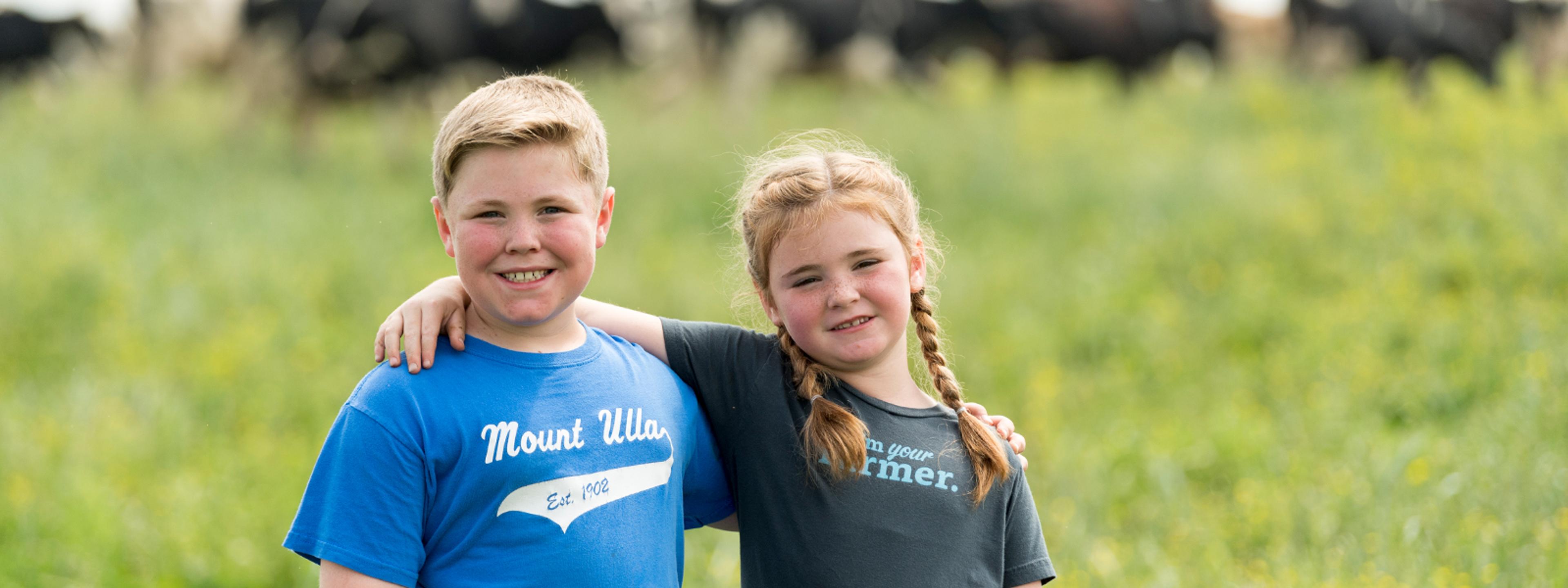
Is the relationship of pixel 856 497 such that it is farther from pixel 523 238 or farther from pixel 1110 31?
pixel 1110 31

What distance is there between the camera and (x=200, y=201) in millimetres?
8727

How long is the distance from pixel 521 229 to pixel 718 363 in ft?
1.56

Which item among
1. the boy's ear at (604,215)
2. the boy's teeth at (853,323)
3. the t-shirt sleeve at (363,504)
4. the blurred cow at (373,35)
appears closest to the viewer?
the t-shirt sleeve at (363,504)

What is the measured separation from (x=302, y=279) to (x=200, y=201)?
2369 mm

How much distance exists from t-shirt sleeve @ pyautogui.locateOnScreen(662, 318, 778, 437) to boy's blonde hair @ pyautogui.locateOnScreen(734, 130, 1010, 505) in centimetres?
7

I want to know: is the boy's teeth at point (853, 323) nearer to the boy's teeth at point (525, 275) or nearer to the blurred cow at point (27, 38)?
the boy's teeth at point (525, 275)

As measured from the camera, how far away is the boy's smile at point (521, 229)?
1635mm

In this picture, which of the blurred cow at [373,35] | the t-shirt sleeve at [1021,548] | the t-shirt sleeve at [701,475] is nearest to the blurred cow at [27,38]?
the blurred cow at [373,35]

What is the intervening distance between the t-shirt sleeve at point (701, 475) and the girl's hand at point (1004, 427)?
443 millimetres

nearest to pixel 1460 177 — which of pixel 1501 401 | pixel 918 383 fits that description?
pixel 1501 401

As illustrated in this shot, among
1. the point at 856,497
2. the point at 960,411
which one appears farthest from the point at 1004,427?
the point at 856,497

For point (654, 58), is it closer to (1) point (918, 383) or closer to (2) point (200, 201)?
(2) point (200, 201)

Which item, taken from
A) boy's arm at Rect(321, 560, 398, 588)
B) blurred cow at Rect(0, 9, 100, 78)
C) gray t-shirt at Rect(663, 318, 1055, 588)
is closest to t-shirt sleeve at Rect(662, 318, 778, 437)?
gray t-shirt at Rect(663, 318, 1055, 588)

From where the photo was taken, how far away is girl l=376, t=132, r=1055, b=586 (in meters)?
1.82
